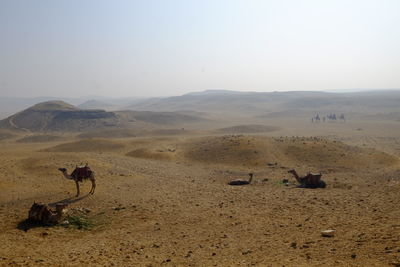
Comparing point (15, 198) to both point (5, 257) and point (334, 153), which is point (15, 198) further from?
point (334, 153)

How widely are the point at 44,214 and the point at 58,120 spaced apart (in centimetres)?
6821

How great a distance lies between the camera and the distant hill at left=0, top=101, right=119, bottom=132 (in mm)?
71438

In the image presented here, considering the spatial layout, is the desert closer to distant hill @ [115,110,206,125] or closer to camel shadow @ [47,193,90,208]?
camel shadow @ [47,193,90,208]

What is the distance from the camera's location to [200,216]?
13055 millimetres

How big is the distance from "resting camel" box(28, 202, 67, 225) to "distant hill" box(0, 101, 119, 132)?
197 ft

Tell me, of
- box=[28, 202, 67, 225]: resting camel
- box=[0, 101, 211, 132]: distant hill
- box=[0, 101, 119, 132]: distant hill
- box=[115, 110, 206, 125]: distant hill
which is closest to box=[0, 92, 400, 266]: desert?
box=[28, 202, 67, 225]: resting camel

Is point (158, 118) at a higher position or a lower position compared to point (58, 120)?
lower

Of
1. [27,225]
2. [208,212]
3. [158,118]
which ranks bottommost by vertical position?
[208,212]

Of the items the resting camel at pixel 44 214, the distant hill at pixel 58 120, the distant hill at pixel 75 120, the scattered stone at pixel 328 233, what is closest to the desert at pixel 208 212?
the scattered stone at pixel 328 233

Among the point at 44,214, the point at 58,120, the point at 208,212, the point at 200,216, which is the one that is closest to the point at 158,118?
the point at 58,120

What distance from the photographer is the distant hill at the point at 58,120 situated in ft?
234

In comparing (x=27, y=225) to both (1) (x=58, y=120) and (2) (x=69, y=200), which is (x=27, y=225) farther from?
(1) (x=58, y=120)

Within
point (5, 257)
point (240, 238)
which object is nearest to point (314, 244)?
point (240, 238)

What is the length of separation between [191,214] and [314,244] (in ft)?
16.2
